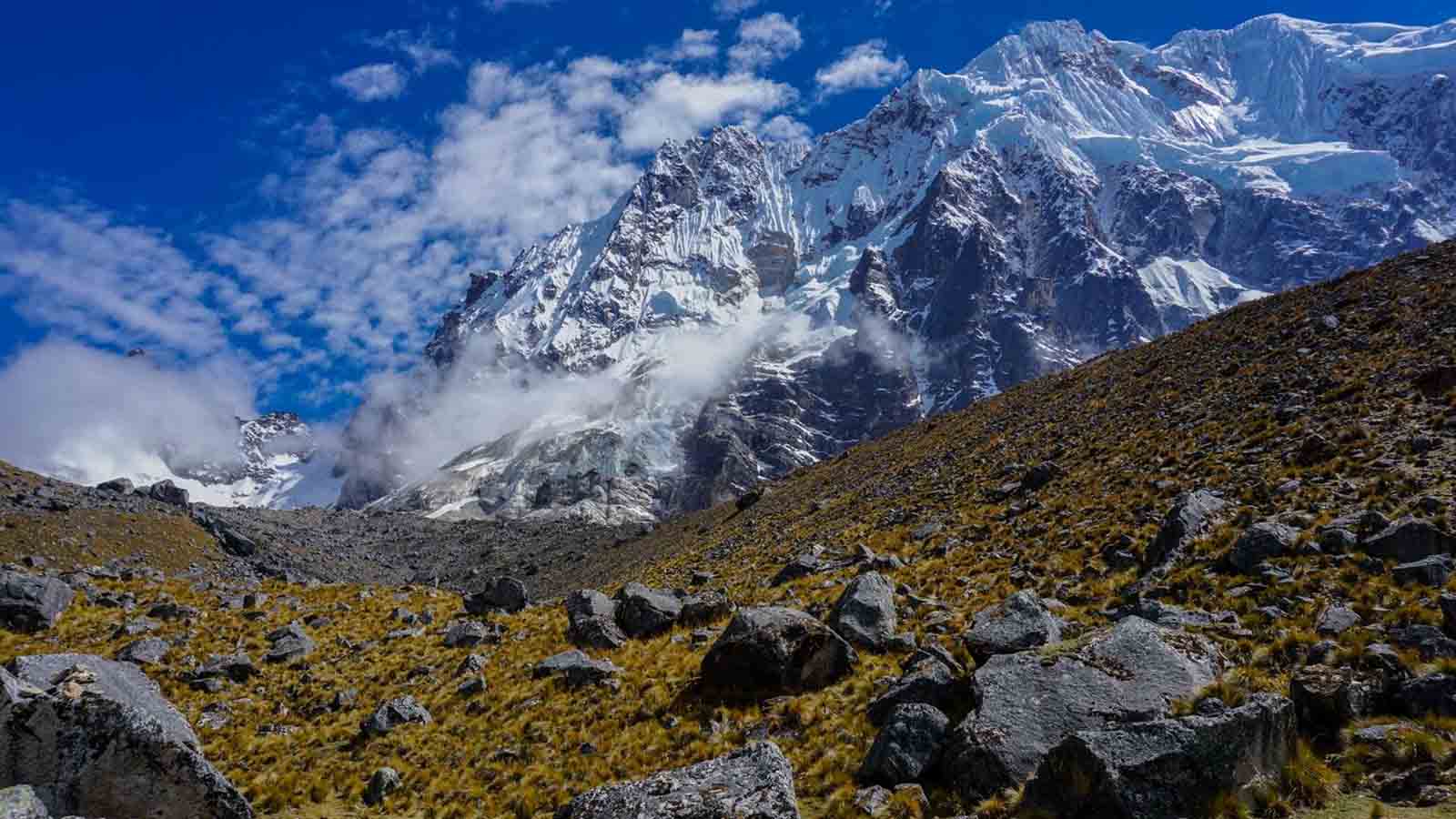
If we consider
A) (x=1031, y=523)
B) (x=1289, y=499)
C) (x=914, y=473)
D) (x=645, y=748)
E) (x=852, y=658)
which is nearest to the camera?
(x=645, y=748)

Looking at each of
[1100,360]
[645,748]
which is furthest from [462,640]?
[1100,360]

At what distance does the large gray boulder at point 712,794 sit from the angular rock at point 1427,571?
12683 mm

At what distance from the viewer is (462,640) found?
1068 inches

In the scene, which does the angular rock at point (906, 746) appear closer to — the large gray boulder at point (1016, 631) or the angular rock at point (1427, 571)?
the large gray boulder at point (1016, 631)

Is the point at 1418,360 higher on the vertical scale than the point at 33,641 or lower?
higher

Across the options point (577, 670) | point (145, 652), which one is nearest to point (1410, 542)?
point (577, 670)

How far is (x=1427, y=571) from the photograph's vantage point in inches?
574

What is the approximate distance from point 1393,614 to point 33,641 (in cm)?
3729

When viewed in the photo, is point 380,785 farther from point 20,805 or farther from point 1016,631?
point 1016,631

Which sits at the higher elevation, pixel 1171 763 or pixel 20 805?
pixel 20 805

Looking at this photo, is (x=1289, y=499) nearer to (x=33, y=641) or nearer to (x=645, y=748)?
(x=645, y=748)

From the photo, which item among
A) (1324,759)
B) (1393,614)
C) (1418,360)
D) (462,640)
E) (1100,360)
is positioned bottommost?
(1324,759)

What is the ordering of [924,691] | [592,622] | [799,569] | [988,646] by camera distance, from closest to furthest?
[924,691], [988,646], [592,622], [799,569]

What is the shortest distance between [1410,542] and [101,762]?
23366mm
